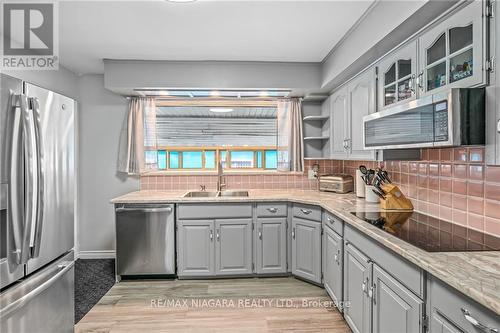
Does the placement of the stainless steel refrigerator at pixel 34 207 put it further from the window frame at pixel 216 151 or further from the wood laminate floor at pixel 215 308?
the window frame at pixel 216 151

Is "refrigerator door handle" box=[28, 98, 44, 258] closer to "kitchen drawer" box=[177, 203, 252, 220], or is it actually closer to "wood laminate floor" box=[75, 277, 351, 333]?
"wood laminate floor" box=[75, 277, 351, 333]

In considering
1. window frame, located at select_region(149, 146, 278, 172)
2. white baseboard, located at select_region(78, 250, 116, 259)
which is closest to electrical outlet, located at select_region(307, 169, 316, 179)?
window frame, located at select_region(149, 146, 278, 172)

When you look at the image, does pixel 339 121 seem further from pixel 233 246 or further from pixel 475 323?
pixel 475 323

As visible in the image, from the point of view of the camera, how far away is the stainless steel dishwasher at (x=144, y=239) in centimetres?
321

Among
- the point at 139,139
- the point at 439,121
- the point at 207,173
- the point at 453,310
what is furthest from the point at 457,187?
the point at 139,139

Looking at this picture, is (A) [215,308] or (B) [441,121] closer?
(B) [441,121]

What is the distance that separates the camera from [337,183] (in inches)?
139

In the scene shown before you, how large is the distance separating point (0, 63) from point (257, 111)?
Answer: 2.66 m

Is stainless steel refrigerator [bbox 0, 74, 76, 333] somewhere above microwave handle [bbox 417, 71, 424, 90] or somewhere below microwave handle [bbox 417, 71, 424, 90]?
below

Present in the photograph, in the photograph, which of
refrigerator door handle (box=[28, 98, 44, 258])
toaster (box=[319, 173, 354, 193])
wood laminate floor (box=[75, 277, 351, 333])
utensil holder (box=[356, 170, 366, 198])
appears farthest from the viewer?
toaster (box=[319, 173, 354, 193])

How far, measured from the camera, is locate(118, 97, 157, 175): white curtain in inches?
149

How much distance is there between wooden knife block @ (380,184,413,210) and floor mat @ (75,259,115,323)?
2.65 metres

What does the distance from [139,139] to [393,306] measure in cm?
324

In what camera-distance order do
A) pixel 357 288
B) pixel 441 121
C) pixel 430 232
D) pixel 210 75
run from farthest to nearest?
pixel 210 75 → pixel 357 288 → pixel 430 232 → pixel 441 121
